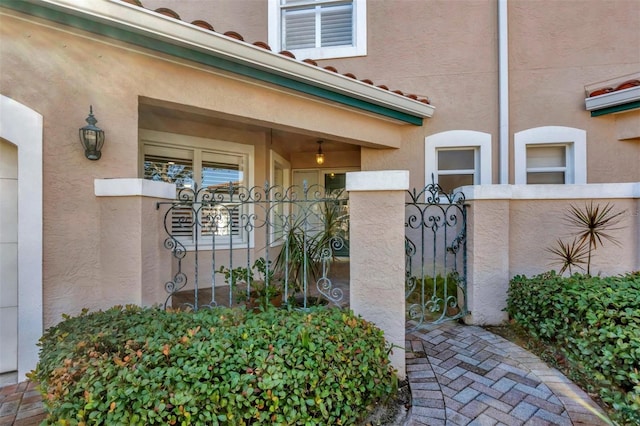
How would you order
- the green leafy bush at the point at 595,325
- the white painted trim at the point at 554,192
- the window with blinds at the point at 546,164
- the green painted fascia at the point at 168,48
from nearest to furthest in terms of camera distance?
the green leafy bush at the point at 595,325 < the green painted fascia at the point at 168,48 < the white painted trim at the point at 554,192 < the window with blinds at the point at 546,164

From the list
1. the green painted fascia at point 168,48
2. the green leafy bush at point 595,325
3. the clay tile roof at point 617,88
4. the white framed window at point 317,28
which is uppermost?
the white framed window at point 317,28

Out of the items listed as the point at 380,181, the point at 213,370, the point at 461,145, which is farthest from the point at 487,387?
the point at 461,145

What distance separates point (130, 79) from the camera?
3496 millimetres

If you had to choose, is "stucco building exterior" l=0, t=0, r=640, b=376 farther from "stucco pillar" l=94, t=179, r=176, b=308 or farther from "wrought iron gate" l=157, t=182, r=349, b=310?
"wrought iron gate" l=157, t=182, r=349, b=310

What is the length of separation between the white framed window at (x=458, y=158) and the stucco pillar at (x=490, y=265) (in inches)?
72.2

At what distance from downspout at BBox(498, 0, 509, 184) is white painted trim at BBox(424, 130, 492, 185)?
0.24 metres

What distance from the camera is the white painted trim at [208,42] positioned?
303 centimetres

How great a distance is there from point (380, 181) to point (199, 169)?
14.9ft

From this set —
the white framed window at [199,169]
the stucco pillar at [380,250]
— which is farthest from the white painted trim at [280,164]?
the stucco pillar at [380,250]

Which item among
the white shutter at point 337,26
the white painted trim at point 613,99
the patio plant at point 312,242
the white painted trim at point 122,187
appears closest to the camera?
the white painted trim at point 122,187

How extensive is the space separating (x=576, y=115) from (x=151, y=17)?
24.3 feet

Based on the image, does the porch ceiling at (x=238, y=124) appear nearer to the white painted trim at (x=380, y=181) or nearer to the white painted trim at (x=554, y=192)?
the white painted trim at (x=380, y=181)

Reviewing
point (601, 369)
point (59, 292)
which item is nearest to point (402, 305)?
point (601, 369)

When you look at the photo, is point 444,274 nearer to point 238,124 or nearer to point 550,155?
point 550,155
